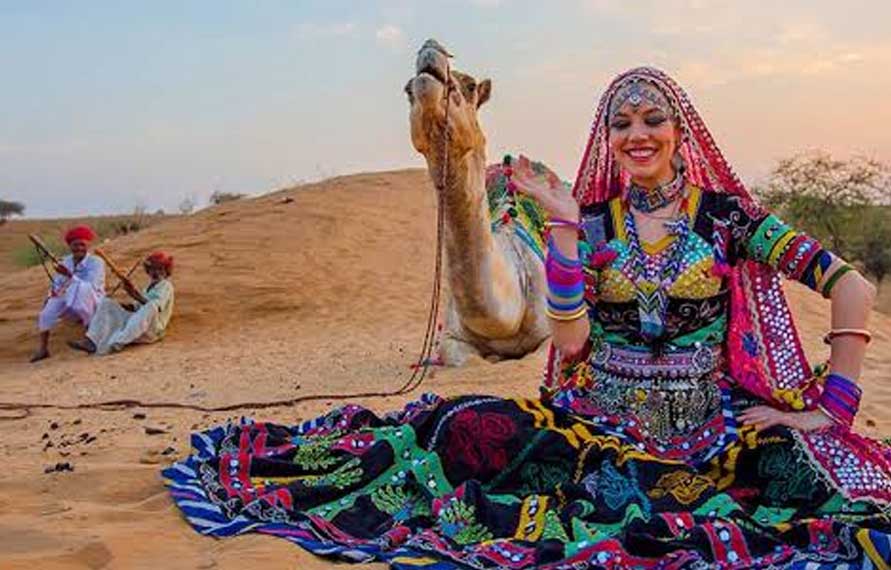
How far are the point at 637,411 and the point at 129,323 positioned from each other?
25.6ft

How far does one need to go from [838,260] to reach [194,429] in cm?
341

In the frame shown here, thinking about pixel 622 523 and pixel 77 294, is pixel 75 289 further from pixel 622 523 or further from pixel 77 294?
pixel 622 523

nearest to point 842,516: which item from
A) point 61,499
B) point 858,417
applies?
point 61,499

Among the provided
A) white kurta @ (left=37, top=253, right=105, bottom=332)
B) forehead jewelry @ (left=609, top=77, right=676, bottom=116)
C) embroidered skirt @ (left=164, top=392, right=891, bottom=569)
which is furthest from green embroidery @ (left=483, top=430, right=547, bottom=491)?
white kurta @ (left=37, top=253, right=105, bottom=332)

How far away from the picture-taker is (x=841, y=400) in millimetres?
3719

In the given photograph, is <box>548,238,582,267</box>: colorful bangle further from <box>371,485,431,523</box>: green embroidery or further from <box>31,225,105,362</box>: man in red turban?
<box>31,225,105,362</box>: man in red turban

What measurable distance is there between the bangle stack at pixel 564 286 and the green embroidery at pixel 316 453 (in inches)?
39.4

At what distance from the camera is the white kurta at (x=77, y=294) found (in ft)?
36.7

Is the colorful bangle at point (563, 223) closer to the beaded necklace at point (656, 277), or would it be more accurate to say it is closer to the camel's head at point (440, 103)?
the beaded necklace at point (656, 277)

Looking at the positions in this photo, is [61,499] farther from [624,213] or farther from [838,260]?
[838,260]

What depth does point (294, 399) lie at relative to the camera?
6.81 m

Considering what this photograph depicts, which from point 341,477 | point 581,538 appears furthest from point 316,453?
point 581,538

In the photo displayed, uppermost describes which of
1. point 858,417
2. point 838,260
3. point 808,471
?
point 838,260

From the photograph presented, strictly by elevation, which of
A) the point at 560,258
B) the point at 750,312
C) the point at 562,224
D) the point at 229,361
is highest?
the point at 562,224
